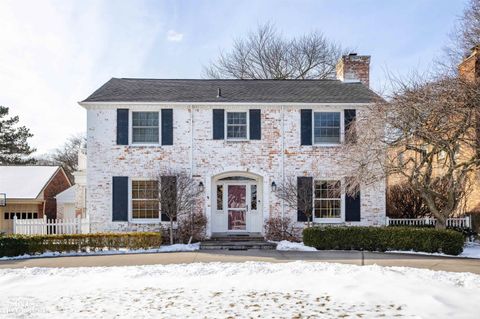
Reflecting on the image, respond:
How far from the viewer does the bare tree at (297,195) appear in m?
16.0

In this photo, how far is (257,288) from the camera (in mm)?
8469

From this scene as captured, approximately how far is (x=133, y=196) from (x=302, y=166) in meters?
6.42

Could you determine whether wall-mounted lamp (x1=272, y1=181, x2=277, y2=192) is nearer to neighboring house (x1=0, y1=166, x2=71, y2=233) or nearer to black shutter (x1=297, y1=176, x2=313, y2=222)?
black shutter (x1=297, y1=176, x2=313, y2=222)

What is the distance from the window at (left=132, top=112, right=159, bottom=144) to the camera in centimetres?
1662

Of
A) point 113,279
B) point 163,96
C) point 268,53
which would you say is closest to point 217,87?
point 163,96

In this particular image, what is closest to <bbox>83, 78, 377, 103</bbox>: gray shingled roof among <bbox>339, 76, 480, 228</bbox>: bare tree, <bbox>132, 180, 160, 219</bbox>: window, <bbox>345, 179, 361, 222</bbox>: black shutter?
<bbox>339, 76, 480, 228</bbox>: bare tree

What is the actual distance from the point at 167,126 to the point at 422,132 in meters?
8.82

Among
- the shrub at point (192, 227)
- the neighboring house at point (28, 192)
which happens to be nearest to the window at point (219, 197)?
the shrub at point (192, 227)

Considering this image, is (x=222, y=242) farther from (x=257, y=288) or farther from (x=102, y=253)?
(x=257, y=288)

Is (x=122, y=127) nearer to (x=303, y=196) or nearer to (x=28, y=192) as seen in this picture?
(x=303, y=196)

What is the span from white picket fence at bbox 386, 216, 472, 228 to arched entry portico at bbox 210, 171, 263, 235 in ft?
16.3

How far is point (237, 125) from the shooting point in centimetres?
1678

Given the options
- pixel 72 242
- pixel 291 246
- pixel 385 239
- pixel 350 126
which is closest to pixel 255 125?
pixel 350 126

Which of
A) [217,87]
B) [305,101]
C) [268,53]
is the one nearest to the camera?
[305,101]
